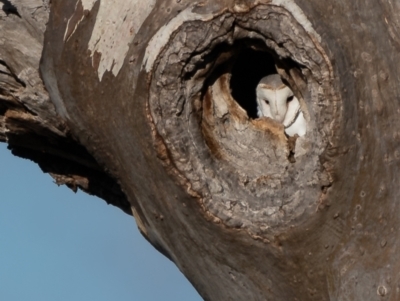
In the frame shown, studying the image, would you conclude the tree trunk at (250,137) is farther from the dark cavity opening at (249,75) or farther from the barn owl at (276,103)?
the barn owl at (276,103)

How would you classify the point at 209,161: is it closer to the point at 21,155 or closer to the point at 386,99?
the point at 386,99

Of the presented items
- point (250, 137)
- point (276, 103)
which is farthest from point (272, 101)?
point (250, 137)

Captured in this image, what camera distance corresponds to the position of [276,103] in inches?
Answer: 95.2

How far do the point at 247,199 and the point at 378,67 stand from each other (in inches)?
13.5

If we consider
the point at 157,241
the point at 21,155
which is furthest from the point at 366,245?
the point at 21,155

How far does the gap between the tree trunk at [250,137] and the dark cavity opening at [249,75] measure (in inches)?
11.6

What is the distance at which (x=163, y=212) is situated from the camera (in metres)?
1.88

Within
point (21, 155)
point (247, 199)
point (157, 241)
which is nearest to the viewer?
point (247, 199)

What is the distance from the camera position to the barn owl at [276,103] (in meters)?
2.35

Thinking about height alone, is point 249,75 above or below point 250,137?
above

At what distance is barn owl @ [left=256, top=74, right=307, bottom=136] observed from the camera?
2.35 m

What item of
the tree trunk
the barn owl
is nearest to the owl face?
the barn owl

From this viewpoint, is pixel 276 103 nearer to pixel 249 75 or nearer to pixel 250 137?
pixel 249 75

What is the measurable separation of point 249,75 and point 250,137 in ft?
1.75
